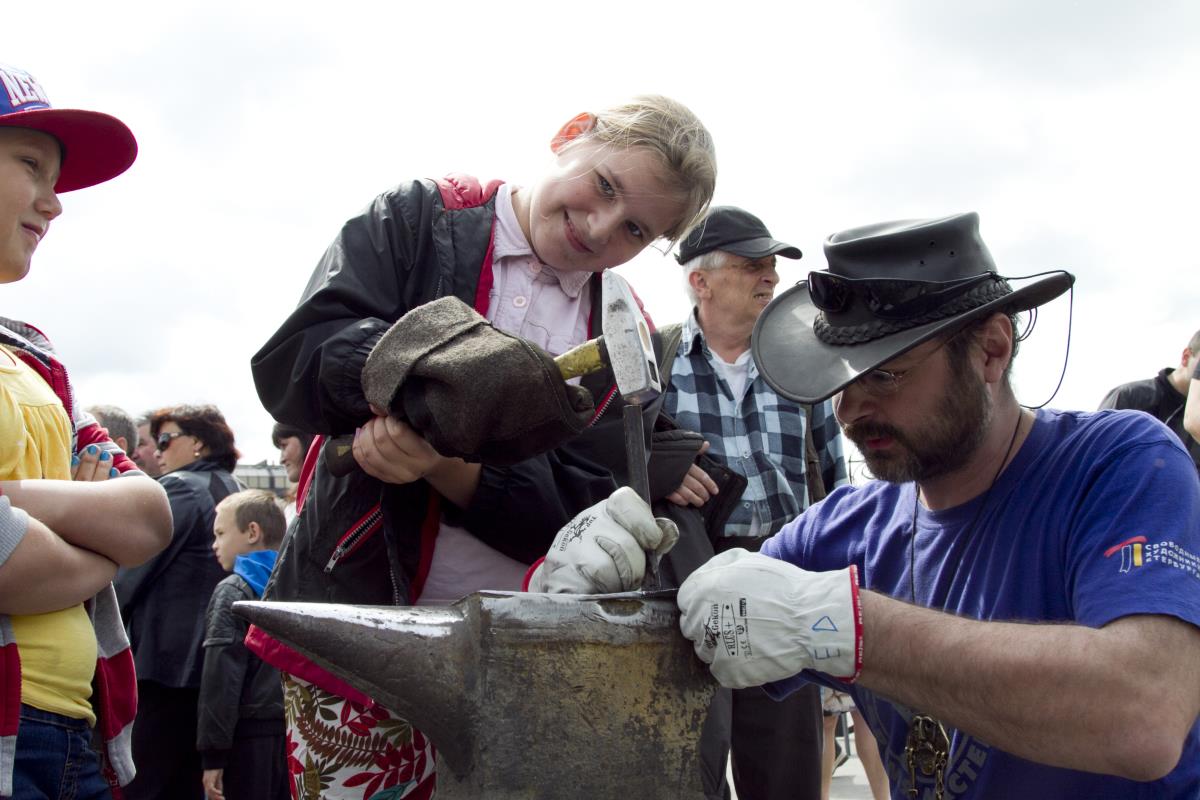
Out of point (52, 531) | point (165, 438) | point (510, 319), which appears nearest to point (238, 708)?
point (165, 438)

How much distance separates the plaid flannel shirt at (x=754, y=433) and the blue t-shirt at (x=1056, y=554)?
1.24 m

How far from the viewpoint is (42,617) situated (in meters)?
1.96

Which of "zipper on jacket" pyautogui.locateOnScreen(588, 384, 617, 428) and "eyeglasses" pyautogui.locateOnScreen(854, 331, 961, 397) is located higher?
"eyeglasses" pyautogui.locateOnScreen(854, 331, 961, 397)

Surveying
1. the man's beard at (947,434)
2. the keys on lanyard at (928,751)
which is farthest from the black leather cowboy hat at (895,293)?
the keys on lanyard at (928,751)

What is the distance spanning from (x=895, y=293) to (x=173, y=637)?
11.6 feet

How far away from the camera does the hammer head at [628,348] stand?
67.2 inches

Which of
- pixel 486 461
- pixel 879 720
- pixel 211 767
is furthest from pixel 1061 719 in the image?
pixel 211 767

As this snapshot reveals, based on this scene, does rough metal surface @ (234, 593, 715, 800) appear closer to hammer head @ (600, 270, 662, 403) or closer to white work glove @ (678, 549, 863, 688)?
white work glove @ (678, 549, 863, 688)

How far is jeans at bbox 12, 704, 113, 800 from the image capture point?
6.11 ft

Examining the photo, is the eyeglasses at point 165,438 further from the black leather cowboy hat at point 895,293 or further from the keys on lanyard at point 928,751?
the keys on lanyard at point 928,751

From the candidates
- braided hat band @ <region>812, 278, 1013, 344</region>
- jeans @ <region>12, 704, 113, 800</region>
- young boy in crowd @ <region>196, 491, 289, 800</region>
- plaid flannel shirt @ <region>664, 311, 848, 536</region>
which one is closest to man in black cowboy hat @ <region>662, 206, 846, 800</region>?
plaid flannel shirt @ <region>664, 311, 848, 536</region>

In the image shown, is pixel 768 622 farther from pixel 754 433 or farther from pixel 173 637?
pixel 173 637

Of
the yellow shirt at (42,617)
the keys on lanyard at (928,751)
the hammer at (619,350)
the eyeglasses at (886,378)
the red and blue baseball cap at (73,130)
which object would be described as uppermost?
the red and blue baseball cap at (73,130)

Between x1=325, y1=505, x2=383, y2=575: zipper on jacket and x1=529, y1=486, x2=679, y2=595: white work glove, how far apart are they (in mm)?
415
